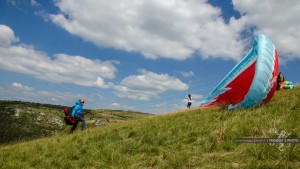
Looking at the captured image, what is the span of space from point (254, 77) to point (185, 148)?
6.61 m

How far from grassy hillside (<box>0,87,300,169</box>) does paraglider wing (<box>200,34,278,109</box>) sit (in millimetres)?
1762

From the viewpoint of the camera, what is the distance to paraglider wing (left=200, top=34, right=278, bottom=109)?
1443cm

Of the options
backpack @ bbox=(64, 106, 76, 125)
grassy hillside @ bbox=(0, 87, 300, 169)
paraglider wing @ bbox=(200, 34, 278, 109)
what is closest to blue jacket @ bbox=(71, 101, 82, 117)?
backpack @ bbox=(64, 106, 76, 125)

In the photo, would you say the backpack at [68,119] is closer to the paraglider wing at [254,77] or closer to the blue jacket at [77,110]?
the blue jacket at [77,110]

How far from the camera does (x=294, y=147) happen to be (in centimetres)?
737

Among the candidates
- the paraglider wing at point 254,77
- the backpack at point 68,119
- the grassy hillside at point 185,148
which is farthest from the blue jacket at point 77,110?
the paraglider wing at point 254,77

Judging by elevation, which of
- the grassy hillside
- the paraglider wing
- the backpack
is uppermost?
the paraglider wing

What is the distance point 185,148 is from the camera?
31.3 feet

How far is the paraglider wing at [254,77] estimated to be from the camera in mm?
14430

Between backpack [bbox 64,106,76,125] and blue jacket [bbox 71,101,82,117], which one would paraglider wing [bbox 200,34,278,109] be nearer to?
blue jacket [bbox 71,101,82,117]

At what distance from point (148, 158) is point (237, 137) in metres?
2.73

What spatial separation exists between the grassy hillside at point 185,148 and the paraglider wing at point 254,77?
1762mm

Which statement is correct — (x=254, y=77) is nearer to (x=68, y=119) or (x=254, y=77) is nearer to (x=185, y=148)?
(x=185, y=148)

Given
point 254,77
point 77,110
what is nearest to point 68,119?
point 77,110
